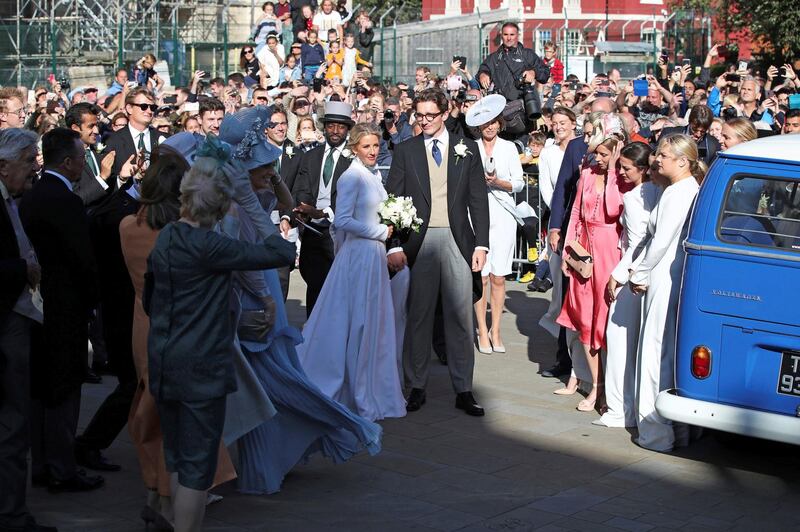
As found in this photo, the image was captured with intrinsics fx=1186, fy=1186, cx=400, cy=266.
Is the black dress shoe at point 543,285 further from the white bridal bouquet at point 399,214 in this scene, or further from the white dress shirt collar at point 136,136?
the white bridal bouquet at point 399,214

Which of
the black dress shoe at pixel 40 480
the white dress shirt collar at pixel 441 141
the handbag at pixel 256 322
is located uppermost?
the white dress shirt collar at pixel 441 141

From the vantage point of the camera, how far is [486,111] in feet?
35.5

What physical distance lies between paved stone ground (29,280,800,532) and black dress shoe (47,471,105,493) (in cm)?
5

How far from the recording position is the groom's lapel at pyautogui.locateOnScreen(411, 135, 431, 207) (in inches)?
345

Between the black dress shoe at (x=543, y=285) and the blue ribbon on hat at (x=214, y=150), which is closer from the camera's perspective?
the blue ribbon on hat at (x=214, y=150)

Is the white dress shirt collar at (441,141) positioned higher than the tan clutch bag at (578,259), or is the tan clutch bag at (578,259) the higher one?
the white dress shirt collar at (441,141)

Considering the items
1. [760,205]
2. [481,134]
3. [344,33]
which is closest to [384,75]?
[344,33]

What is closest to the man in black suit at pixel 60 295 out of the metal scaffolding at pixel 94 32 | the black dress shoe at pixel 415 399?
the black dress shoe at pixel 415 399

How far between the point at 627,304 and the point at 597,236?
2.29 ft

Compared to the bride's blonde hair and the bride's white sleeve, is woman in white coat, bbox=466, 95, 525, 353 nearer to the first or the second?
the bride's blonde hair

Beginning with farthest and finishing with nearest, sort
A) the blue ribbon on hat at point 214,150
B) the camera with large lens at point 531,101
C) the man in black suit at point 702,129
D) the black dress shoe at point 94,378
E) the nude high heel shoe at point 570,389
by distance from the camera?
the camera with large lens at point 531,101 → the man in black suit at point 702,129 → the black dress shoe at point 94,378 → the nude high heel shoe at point 570,389 → the blue ribbon on hat at point 214,150

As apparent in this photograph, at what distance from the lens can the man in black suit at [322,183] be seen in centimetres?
988

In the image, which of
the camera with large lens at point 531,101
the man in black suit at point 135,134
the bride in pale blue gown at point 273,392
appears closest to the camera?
the bride in pale blue gown at point 273,392

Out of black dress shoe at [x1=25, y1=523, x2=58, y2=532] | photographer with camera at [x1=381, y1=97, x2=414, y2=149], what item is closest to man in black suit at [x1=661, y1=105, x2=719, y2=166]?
photographer with camera at [x1=381, y1=97, x2=414, y2=149]
